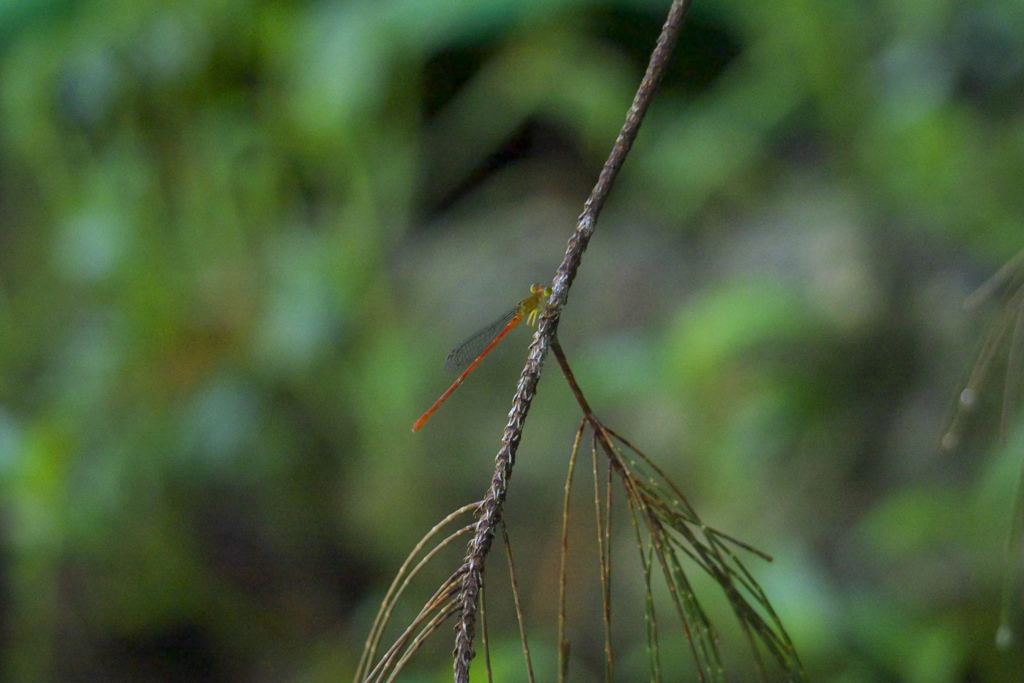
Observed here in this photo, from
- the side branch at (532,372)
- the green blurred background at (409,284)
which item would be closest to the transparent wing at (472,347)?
the side branch at (532,372)

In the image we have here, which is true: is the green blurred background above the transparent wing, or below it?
above

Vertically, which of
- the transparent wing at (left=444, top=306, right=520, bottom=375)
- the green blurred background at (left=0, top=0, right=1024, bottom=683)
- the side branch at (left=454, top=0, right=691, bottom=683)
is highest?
the green blurred background at (left=0, top=0, right=1024, bottom=683)

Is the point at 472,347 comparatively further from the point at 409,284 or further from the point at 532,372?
the point at 409,284

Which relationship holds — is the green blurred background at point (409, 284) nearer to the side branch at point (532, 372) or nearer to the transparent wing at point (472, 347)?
the transparent wing at point (472, 347)

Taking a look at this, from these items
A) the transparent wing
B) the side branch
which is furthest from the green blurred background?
the side branch

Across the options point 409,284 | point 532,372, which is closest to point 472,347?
point 532,372

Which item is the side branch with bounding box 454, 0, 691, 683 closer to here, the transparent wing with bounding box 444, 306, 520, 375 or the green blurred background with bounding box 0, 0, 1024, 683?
the transparent wing with bounding box 444, 306, 520, 375

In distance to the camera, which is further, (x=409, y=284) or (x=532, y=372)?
(x=409, y=284)
